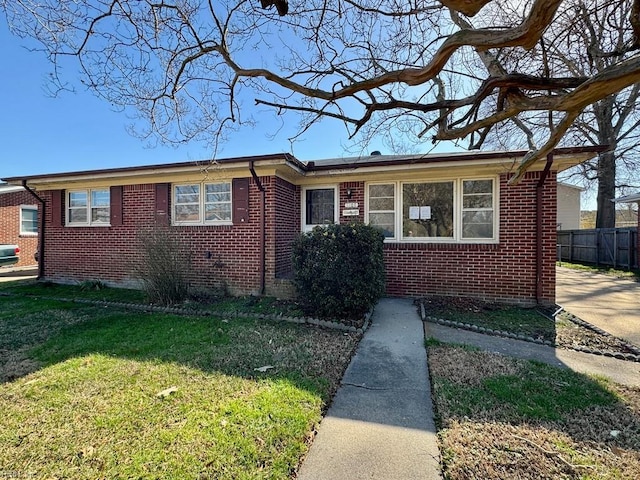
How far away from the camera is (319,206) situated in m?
8.58

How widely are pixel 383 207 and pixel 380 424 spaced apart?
19.2ft

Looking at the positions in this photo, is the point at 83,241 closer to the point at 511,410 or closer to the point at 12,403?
the point at 12,403

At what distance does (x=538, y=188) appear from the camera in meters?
6.75

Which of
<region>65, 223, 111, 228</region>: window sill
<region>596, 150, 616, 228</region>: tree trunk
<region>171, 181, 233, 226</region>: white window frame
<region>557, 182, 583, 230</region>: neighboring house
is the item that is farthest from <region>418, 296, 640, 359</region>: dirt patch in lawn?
<region>557, 182, 583, 230</region>: neighboring house

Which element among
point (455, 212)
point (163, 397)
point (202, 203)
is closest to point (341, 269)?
point (163, 397)

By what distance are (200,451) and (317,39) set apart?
5.94m

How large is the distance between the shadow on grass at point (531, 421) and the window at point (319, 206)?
5157 mm

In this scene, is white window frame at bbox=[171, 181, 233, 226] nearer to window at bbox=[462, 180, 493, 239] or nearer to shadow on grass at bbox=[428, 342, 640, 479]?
window at bbox=[462, 180, 493, 239]

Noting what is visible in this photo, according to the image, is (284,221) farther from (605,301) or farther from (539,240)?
(605,301)

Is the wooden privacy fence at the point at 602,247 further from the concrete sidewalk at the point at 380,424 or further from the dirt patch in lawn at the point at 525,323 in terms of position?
the concrete sidewalk at the point at 380,424

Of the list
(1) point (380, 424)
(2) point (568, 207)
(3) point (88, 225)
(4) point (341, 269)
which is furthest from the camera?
(2) point (568, 207)

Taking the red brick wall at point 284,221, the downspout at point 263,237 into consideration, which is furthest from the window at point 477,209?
the downspout at point 263,237

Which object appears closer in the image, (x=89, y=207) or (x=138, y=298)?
(x=138, y=298)

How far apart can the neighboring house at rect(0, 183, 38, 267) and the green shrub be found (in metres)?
15.8
